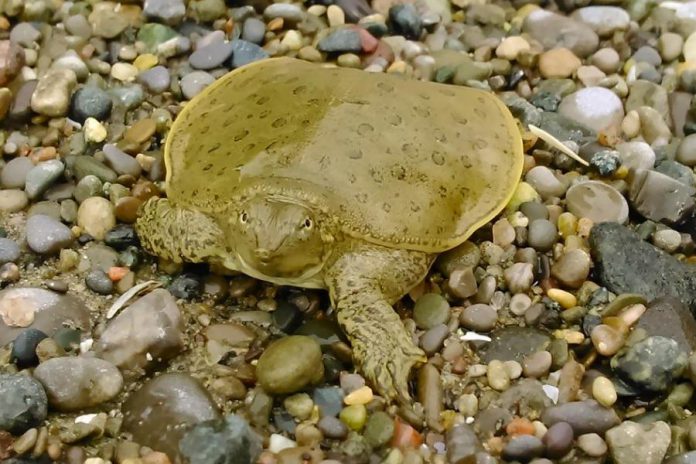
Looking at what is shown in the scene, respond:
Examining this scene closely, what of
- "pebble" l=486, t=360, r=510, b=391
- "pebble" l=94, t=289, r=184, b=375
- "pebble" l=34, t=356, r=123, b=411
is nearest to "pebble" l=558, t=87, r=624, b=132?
"pebble" l=486, t=360, r=510, b=391

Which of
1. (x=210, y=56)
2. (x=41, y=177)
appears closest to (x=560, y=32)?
(x=210, y=56)

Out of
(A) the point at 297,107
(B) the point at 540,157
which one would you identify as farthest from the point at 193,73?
(B) the point at 540,157

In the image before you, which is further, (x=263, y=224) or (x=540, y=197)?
(x=540, y=197)

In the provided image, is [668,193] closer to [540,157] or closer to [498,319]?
[540,157]

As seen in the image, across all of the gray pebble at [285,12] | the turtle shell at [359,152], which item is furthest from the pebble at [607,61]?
the gray pebble at [285,12]

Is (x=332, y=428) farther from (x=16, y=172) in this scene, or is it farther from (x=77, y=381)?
(x=16, y=172)

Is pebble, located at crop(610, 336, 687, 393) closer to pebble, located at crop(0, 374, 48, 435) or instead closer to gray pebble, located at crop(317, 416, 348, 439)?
gray pebble, located at crop(317, 416, 348, 439)

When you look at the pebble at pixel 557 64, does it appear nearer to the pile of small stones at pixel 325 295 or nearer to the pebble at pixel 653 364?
the pile of small stones at pixel 325 295
